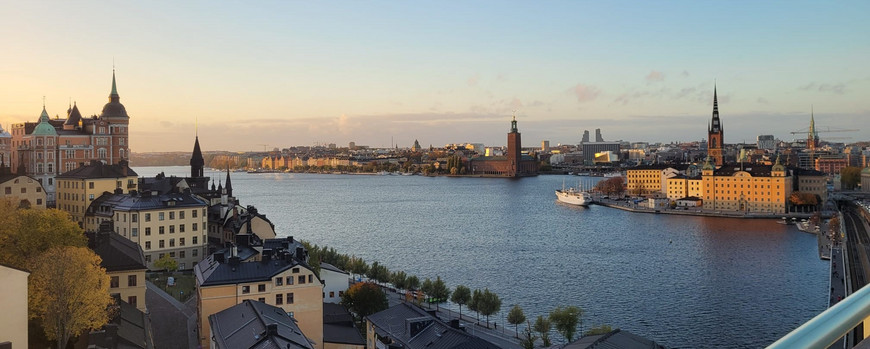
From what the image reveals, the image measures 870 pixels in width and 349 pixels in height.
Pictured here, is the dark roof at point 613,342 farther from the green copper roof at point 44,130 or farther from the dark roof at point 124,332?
the green copper roof at point 44,130

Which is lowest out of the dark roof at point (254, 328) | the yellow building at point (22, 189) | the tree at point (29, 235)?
the dark roof at point (254, 328)

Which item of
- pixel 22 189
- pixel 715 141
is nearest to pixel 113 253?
pixel 22 189

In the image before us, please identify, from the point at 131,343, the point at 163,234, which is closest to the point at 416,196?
the point at 163,234

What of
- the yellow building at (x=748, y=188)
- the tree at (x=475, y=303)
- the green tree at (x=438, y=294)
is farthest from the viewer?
the yellow building at (x=748, y=188)

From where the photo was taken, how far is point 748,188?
33156 millimetres

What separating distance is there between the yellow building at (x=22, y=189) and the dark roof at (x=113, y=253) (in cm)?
493

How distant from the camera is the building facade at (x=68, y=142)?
68.2 feet

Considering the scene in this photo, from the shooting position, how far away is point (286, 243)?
43.8 feet

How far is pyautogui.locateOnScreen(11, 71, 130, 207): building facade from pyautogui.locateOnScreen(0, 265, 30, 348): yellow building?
14992 mm

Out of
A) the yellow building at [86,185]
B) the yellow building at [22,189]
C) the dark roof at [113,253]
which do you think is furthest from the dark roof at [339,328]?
the yellow building at [86,185]

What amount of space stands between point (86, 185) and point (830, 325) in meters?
19.0

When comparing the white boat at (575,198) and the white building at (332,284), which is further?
the white boat at (575,198)

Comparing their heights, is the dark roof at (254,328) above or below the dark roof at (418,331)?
above

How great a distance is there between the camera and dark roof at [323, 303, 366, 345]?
9982 mm
